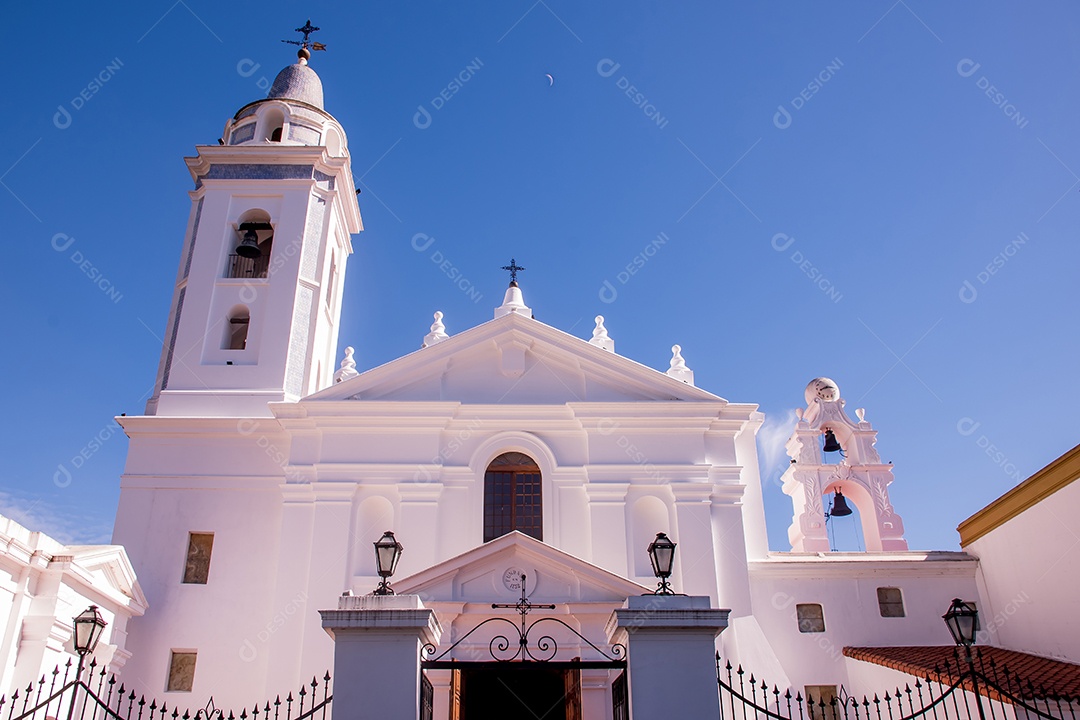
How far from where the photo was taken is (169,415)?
18.9m

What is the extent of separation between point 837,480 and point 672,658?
46.1ft

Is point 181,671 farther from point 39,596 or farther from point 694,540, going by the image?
point 694,540

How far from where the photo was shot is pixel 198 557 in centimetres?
1739

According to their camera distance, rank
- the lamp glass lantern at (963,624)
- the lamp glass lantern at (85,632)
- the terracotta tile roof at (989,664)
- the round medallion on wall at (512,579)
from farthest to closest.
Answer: the round medallion on wall at (512,579)
the terracotta tile roof at (989,664)
the lamp glass lantern at (85,632)
the lamp glass lantern at (963,624)

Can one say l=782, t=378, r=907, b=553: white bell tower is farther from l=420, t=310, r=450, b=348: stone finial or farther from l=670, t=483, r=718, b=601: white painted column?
l=420, t=310, r=450, b=348: stone finial

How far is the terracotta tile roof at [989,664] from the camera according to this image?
13.2 meters

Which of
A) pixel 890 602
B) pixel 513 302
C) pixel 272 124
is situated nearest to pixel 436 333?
pixel 513 302

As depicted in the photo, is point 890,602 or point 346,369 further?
point 346,369

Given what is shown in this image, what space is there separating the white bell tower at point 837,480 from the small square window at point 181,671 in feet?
41.6

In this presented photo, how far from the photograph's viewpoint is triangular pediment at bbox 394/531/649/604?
47.4 ft

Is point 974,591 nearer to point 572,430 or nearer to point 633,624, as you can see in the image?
point 572,430

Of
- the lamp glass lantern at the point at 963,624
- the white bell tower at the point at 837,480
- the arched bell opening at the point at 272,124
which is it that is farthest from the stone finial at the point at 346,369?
the lamp glass lantern at the point at 963,624

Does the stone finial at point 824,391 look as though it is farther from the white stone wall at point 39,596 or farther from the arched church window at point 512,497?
the white stone wall at point 39,596

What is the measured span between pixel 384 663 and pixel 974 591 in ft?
49.8
